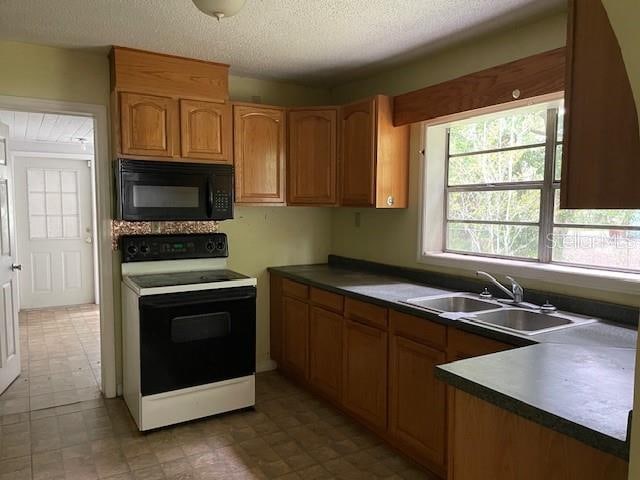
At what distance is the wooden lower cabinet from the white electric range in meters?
1.80

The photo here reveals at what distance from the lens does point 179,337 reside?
2.83 metres

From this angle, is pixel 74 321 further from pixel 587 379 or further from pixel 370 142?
pixel 587 379

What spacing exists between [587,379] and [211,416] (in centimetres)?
232

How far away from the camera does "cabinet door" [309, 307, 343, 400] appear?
3.02m

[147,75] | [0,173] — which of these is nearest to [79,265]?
[0,173]

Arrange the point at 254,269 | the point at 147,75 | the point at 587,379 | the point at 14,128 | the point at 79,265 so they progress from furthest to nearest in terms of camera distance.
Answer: the point at 79,265, the point at 14,128, the point at 254,269, the point at 147,75, the point at 587,379

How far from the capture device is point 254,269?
3775mm

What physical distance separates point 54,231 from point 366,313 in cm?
518

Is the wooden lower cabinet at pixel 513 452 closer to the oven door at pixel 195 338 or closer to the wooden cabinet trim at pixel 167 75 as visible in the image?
the oven door at pixel 195 338

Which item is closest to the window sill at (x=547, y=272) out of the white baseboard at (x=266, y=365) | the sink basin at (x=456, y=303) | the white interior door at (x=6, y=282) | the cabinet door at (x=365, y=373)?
the sink basin at (x=456, y=303)

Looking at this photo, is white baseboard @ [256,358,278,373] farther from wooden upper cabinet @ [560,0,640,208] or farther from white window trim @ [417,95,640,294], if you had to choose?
wooden upper cabinet @ [560,0,640,208]

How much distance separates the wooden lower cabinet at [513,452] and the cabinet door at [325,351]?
1.55 metres

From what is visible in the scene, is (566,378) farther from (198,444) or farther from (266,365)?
(266,365)

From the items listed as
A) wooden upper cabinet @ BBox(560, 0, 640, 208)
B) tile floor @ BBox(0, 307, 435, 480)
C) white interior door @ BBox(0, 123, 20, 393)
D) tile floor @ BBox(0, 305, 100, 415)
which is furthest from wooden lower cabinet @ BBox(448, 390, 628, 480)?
white interior door @ BBox(0, 123, 20, 393)
